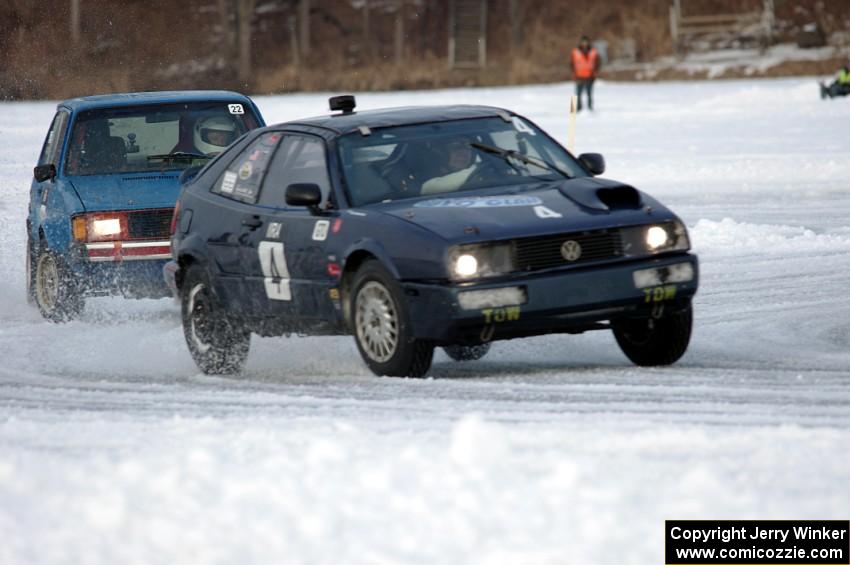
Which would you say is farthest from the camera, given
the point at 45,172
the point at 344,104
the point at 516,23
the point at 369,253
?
the point at 516,23

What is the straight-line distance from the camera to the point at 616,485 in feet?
19.8

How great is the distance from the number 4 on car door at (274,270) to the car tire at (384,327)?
0.76 metres

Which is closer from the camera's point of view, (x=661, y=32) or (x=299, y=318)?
(x=299, y=318)

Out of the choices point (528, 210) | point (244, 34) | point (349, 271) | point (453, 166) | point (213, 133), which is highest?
point (453, 166)

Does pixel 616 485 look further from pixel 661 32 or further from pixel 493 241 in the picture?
pixel 661 32

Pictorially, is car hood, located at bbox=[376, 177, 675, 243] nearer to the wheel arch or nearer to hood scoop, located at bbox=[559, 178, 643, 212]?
hood scoop, located at bbox=[559, 178, 643, 212]

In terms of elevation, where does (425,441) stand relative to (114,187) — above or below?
below

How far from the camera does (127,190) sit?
13531mm

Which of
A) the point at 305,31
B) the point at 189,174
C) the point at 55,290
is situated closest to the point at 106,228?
the point at 55,290

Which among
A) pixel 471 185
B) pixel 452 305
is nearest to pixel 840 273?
pixel 471 185

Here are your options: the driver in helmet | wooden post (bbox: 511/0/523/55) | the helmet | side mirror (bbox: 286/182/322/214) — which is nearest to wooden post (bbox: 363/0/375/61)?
wooden post (bbox: 511/0/523/55)

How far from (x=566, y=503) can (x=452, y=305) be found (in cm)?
296

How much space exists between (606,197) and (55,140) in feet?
22.1

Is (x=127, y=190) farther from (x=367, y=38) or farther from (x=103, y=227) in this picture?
(x=367, y=38)
